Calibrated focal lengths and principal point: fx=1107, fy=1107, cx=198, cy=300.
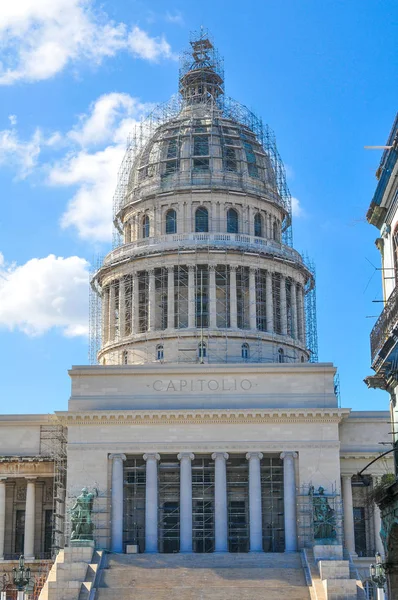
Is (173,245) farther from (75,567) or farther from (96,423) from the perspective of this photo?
(75,567)

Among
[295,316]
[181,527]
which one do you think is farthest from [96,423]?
[295,316]

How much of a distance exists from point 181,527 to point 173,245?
2509 cm

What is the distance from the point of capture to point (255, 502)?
6844cm

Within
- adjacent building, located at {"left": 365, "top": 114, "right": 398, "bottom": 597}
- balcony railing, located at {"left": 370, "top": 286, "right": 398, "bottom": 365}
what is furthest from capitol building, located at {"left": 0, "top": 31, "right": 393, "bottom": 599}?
balcony railing, located at {"left": 370, "top": 286, "right": 398, "bottom": 365}

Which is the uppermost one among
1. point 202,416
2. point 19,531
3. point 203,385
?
point 203,385

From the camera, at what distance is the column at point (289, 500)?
67.4 m

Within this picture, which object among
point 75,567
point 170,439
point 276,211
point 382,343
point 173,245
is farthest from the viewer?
point 276,211

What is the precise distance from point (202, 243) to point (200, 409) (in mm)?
19094

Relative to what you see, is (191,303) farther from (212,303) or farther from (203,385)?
(203,385)

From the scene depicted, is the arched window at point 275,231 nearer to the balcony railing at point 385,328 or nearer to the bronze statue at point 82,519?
the bronze statue at point 82,519

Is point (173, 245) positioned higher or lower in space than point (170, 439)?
higher

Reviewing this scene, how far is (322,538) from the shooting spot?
211ft

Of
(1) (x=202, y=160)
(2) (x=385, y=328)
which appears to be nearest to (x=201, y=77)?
(1) (x=202, y=160)

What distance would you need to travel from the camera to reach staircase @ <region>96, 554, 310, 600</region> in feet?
189
